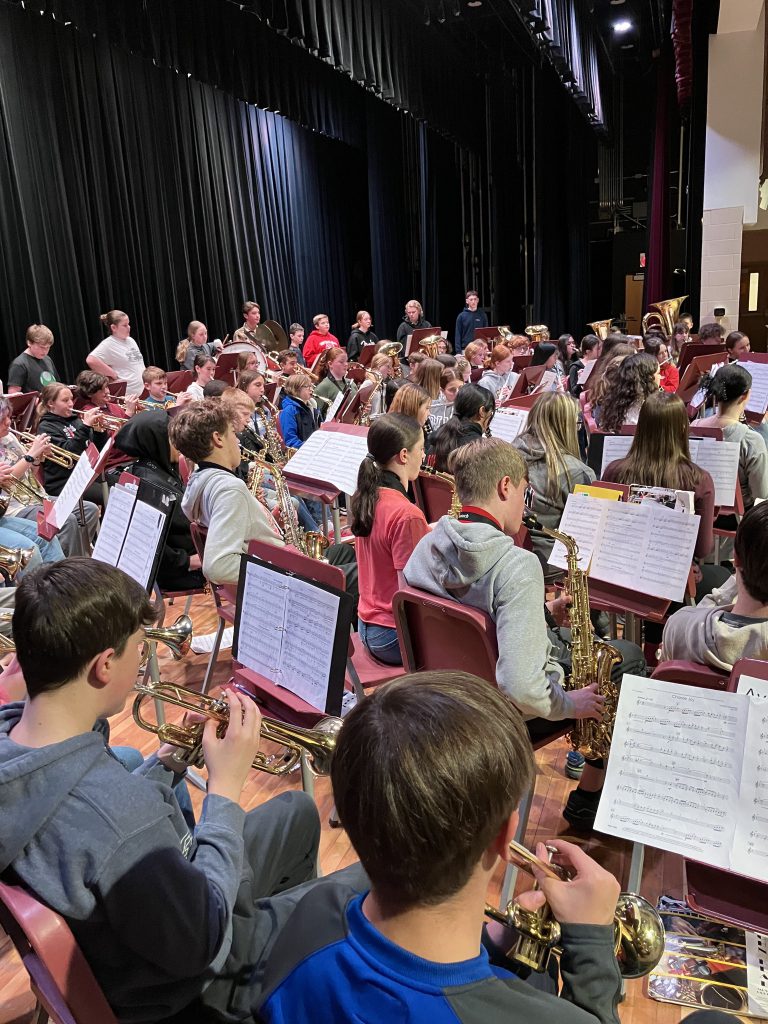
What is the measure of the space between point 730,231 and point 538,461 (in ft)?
27.0

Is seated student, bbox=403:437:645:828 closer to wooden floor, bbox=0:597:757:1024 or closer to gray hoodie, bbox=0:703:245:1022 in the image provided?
wooden floor, bbox=0:597:757:1024

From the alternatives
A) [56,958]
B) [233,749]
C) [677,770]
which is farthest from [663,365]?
[56,958]

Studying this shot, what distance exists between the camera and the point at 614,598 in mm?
2811

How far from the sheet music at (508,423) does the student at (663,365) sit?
2402 millimetres

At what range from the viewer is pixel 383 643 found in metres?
2.86

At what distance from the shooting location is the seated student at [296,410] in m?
5.88

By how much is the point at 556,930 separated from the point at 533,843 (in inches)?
60.9

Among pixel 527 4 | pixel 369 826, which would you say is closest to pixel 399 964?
pixel 369 826

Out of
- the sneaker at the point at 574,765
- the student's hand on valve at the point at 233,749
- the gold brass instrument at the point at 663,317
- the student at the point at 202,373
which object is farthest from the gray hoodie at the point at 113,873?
the gold brass instrument at the point at 663,317

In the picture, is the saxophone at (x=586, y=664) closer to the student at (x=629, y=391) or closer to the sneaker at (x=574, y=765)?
the sneaker at (x=574, y=765)

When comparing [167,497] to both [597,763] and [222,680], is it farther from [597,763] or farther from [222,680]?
[597,763]

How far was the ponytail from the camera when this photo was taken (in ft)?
9.54

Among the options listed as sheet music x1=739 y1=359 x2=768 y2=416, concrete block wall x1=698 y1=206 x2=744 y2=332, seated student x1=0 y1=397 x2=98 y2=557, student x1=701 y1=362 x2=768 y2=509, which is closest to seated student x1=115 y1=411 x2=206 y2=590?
seated student x1=0 y1=397 x2=98 y2=557

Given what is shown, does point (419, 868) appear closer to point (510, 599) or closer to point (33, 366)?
point (510, 599)
